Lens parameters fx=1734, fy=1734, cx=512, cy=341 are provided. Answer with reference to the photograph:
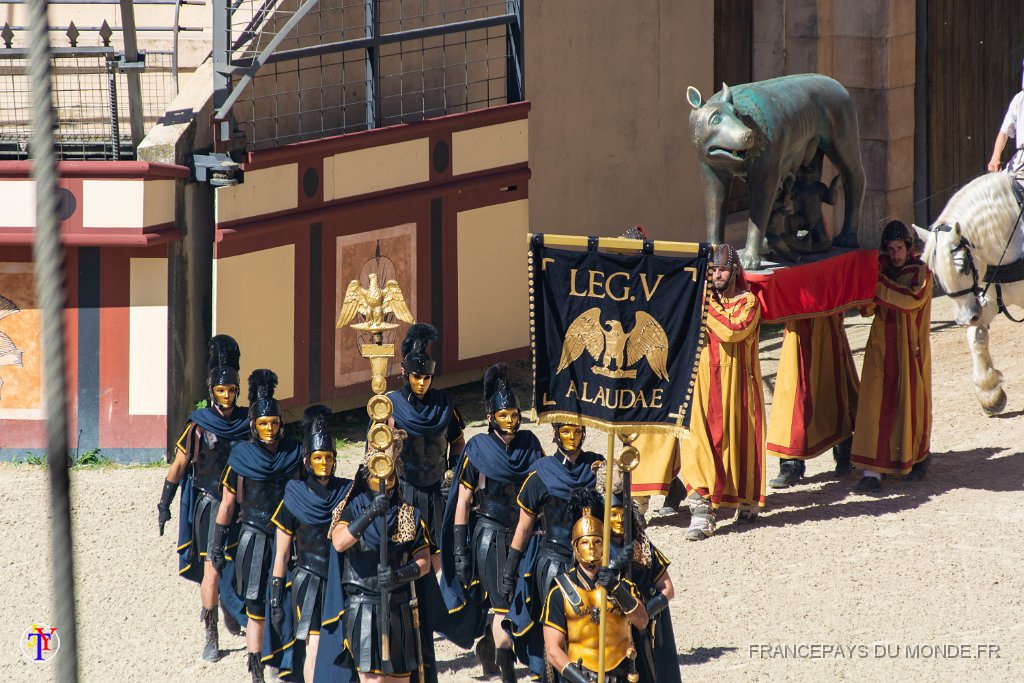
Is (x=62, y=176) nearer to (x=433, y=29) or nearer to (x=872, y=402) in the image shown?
(x=433, y=29)

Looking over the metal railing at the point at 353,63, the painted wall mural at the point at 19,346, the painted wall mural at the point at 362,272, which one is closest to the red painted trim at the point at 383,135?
the metal railing at the point at 353,63

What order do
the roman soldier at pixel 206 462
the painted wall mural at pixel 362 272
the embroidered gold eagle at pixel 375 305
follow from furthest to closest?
the painted wall mural at pixel 362 272
the roman soldier at pixel 206 462
the embroidered gold eagle at pixel 375 305

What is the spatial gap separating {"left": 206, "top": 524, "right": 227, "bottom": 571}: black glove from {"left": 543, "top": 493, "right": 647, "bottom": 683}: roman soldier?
2.44 meters

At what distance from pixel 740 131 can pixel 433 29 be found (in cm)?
420

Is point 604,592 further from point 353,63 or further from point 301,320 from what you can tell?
point 353,63

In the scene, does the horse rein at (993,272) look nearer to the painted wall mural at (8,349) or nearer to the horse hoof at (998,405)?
the horse hoof at (998,405)

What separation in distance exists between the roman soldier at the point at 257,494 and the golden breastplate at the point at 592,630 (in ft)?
7.22

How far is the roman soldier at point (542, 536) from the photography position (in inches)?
335

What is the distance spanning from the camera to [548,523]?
28.2ft

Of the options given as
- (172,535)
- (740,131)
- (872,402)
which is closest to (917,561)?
(872,402)

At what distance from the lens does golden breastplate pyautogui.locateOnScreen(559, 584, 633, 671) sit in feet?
25.1

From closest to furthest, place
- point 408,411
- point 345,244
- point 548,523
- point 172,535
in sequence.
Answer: point 548,523 → point 408,411 → point 172,535 → point 345,244

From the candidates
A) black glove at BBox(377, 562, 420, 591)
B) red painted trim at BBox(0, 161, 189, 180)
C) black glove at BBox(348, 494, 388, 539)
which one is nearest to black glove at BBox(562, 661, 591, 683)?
black glove at BBox(377, 562, 420, 591)

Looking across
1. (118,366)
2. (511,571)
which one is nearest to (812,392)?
(511,571)
